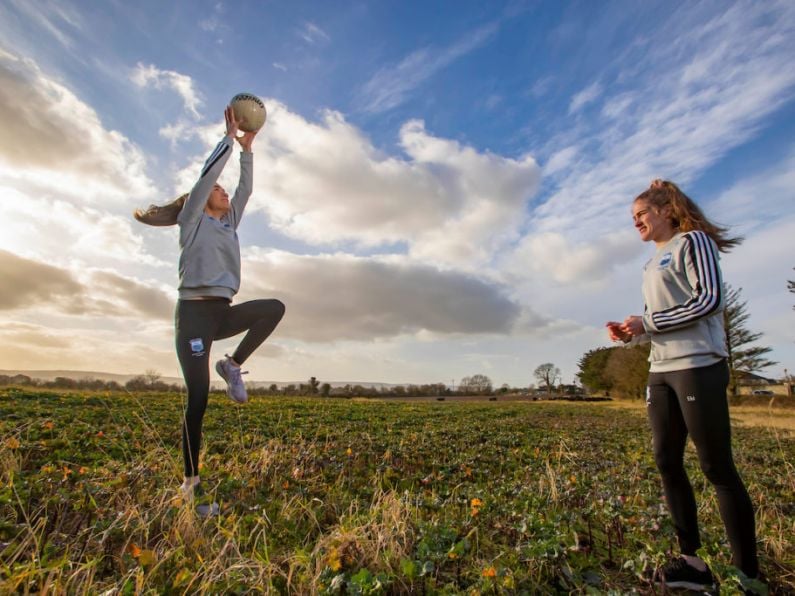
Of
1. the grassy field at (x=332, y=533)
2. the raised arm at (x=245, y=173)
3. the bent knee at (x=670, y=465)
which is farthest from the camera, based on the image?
the raised arm at (x=245, y=173)

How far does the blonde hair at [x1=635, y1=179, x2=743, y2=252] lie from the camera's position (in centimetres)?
312

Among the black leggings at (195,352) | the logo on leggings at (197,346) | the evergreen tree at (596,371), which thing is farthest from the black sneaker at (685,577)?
the evergreen tree at (596,371)

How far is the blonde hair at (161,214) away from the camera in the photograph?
3916mm

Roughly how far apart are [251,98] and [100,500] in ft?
11.9

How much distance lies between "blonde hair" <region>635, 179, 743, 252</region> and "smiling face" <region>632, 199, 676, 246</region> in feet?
0.08

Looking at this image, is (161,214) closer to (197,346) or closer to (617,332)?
(197,346)

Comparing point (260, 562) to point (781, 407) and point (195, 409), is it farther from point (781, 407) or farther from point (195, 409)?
point (781, 407)

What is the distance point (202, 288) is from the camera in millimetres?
3633

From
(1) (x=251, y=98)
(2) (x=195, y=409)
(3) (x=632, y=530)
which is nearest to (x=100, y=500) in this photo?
(2) (x=195, y=409)

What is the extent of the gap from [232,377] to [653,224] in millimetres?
3603

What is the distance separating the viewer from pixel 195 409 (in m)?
3.61

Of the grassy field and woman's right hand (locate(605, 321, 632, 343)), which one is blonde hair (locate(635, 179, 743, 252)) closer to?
woman's right hand (locate(605, 321, 632, 343))

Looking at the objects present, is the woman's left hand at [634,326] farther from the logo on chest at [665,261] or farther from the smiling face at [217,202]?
the smiling face at [217,202]

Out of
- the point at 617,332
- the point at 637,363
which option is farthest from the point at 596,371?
the point at 617,332
